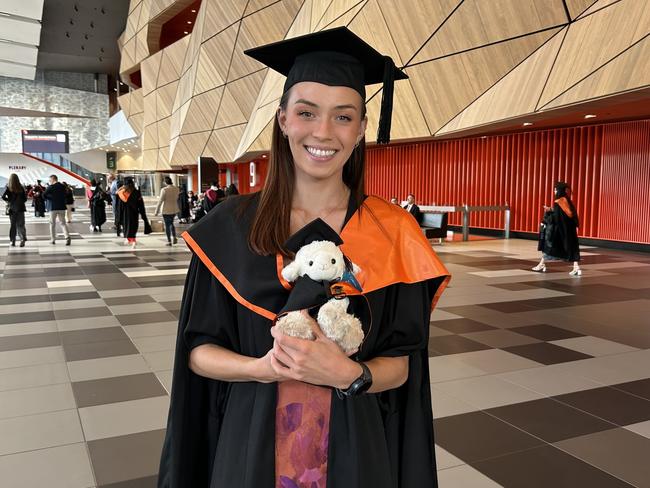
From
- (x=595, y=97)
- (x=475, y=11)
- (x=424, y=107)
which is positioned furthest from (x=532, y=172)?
(x=595, y=97)

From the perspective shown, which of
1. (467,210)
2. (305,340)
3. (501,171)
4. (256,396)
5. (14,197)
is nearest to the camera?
(305,340)

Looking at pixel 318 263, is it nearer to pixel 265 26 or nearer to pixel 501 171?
pixel 501 171

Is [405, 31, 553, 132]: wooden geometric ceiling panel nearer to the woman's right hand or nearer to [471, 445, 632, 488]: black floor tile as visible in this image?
[471, 445, 632, 488]: black floor tile

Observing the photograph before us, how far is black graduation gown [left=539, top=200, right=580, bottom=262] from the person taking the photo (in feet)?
35.7

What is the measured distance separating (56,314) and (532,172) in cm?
1434

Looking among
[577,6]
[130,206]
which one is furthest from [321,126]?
[130,206]

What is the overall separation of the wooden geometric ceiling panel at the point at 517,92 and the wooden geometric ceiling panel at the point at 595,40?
34 cm

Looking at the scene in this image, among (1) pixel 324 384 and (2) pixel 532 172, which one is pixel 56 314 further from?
(2) pixel 532 172

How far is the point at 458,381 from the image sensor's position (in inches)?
193

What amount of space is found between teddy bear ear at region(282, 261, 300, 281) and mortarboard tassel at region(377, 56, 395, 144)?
72 cm

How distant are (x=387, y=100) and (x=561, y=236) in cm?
981

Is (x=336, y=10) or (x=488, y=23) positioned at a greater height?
(x=336, y=10)

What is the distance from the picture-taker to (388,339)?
1558 millimetres

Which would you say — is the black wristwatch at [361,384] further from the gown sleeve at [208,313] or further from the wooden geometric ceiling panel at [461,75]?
the wooden geometric ceiling panel at [461,75]
